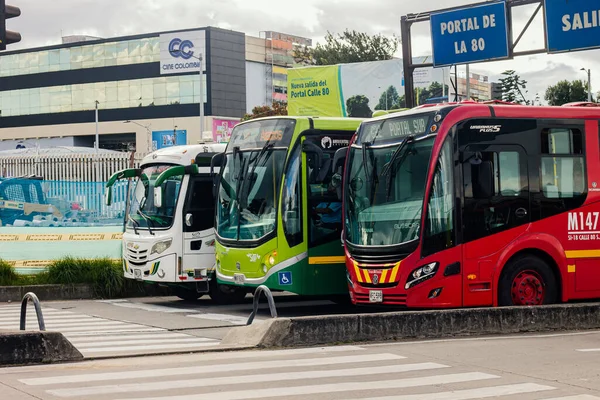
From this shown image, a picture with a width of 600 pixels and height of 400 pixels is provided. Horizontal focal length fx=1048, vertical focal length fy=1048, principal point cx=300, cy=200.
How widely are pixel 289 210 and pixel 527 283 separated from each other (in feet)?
13.1

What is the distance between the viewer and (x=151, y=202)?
20625 mm

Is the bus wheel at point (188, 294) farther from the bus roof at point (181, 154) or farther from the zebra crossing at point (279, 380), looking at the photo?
the zebra crossing at point (279, 380)

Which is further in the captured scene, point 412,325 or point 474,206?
point 474,206

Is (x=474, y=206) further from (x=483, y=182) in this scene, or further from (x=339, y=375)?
(x=339, y=375)

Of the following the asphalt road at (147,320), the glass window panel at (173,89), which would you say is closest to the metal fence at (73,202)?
the asphalt road at (147,320)

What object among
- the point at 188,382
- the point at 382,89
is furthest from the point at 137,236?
the point at 382,89

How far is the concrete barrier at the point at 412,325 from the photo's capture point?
12.8 meters

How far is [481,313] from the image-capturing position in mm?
14266

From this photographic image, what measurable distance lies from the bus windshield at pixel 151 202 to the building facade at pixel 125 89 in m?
72.7

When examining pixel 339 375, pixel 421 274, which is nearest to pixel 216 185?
pixel 421 274

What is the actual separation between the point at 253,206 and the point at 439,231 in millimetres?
3750

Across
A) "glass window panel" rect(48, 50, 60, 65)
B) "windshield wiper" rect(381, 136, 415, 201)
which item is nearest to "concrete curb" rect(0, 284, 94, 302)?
"windshield wiper" rect(381, 136, 415, 201)

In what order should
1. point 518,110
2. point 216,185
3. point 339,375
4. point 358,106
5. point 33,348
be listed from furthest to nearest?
point 358,106, point 216,185, point 518,110, point 33,348, point 339,375

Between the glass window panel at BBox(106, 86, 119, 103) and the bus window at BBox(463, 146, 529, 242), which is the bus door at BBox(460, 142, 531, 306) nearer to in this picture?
the bus window at BBox(463, 146, 529, 242)
